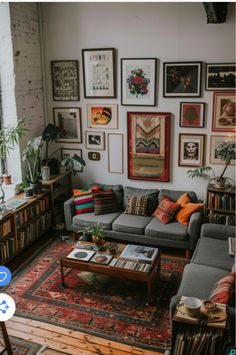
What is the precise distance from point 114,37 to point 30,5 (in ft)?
4.48

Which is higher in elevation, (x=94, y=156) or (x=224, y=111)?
(x=224, y=111)

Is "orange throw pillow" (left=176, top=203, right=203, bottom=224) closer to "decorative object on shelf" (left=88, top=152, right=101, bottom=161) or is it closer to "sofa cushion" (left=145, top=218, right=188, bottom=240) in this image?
"sofa cushion" (left=145, top=218, right=188, bottom=240)

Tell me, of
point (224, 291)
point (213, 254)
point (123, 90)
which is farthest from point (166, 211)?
point (224, 291)

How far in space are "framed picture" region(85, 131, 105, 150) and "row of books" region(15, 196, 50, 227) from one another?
1142 millimetres

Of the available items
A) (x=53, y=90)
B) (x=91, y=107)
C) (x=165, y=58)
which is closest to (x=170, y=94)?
(x=165, y=58)

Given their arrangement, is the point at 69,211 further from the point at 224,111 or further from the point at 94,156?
the point at 224,111

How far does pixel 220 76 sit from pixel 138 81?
121cm

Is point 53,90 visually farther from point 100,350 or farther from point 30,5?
point 100,350

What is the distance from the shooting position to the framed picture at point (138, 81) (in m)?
5.68

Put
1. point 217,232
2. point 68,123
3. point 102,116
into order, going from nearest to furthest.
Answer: point 217,232, point 102,116, point 68,123

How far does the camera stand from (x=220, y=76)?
5348 mm

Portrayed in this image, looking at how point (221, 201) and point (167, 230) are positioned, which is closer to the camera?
point (167, 230)

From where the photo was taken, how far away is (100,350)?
3.63 metres

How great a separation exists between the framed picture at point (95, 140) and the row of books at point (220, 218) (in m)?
2.06
